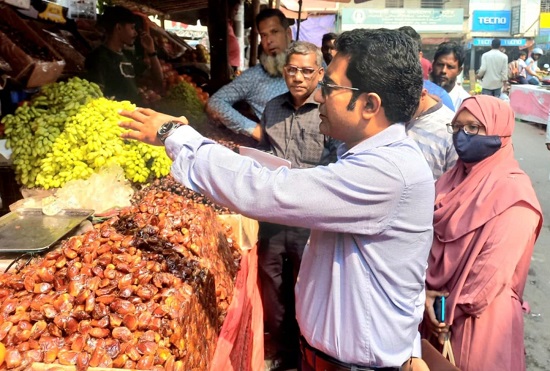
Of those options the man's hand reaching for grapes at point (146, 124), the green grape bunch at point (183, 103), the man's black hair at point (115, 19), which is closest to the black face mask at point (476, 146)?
the man's hand reaching for grapes at point (146, 124)

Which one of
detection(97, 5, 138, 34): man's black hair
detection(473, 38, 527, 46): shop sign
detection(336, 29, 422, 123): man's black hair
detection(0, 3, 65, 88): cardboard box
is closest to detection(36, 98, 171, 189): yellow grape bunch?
detection(0, 3, 65, 88): cardboard box

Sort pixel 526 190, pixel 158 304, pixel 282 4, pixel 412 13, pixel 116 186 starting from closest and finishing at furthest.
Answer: pixel 158 304 → pixel 526 190 → pixel 116 186 → pixel 282 4 → pixel 412 13

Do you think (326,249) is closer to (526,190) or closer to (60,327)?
(60,327)

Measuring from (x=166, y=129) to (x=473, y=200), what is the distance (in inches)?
62.4

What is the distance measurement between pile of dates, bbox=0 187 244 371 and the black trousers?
4.12 feet

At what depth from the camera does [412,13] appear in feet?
113

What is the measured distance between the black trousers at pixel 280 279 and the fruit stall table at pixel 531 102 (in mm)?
11584

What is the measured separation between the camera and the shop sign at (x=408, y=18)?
33.3 metres

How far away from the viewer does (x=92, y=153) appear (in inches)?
119

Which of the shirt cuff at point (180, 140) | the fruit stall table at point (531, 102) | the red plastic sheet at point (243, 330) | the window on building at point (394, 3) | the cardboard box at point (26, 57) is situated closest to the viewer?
the shirt cuff at point (180, 140)

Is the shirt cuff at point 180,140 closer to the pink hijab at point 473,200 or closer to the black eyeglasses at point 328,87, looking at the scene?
the black eyeglasses at point 328,87

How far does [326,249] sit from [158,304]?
23.5 inches

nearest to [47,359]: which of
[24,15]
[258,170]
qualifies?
[258,170]

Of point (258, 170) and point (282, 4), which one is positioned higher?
point (282, 4)
